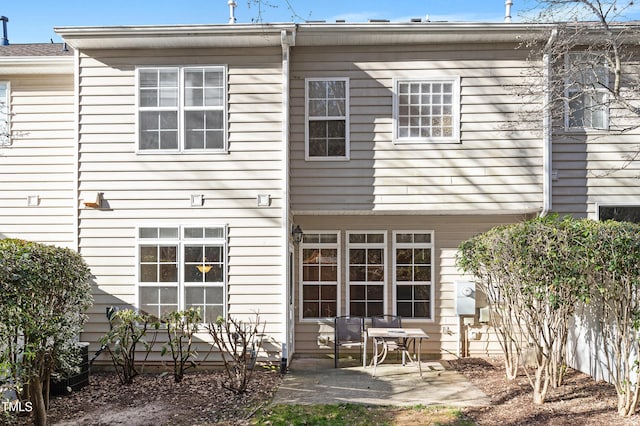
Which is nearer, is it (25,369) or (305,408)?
(25,369)

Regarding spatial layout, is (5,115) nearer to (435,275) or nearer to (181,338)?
(181,338)

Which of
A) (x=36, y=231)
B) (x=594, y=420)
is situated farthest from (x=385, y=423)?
(x=36, y=231)

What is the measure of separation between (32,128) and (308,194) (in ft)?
16.1

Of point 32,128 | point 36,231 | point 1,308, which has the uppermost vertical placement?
point 32,128

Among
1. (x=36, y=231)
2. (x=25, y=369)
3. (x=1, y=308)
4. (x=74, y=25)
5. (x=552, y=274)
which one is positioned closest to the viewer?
(x=1, y=308)

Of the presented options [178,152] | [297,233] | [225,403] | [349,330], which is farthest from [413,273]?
[178,152]

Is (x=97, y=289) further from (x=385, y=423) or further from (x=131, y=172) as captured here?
(x=385, y=423)

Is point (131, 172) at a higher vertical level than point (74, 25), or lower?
lower

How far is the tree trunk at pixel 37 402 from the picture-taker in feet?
17.7

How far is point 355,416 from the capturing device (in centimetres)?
574

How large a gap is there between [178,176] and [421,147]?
3883 millimetres

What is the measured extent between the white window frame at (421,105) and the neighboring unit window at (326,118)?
2.58 feet

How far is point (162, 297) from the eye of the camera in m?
8.13

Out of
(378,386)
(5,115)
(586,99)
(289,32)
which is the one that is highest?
(289,32)
